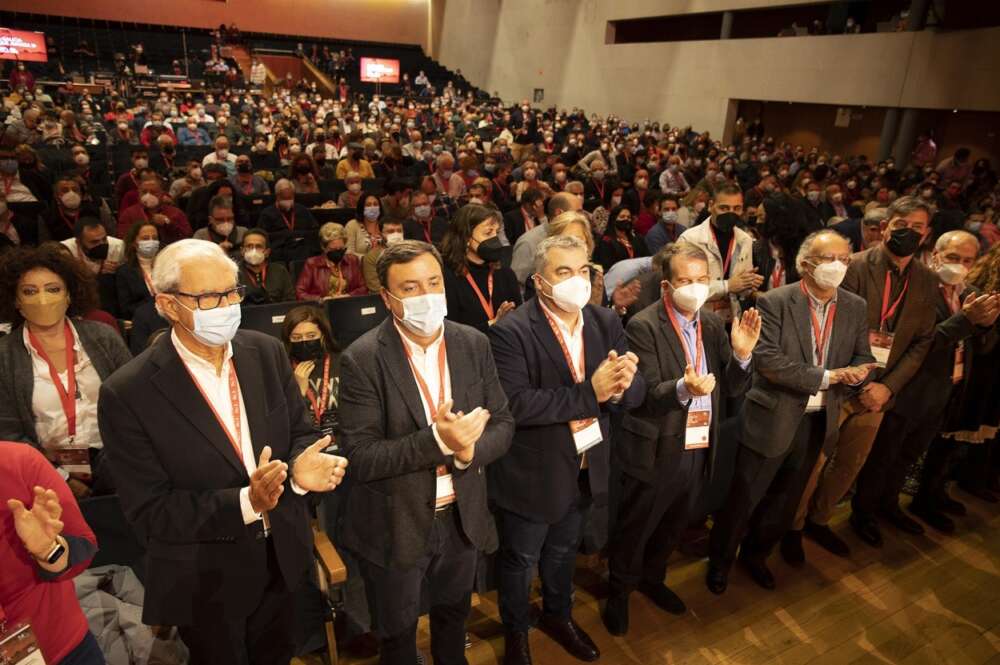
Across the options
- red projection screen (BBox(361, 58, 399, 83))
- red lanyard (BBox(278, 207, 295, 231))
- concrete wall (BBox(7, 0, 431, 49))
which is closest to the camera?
red lanyard (BBox(278, 207, 295, 231))

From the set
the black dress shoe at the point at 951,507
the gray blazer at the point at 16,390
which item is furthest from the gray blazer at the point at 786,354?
the gray blazer at the point at 16,390

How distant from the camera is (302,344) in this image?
9.80 feet

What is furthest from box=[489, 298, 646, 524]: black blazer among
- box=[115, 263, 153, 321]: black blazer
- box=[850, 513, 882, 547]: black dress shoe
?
box=[115, 263, 153, 321]: black blazer

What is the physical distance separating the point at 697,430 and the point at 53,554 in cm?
206

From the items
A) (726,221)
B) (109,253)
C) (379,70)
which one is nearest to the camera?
(726,221)

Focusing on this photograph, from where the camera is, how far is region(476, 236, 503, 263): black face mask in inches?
118

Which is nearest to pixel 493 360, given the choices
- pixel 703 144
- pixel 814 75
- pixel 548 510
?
pixel 548 510

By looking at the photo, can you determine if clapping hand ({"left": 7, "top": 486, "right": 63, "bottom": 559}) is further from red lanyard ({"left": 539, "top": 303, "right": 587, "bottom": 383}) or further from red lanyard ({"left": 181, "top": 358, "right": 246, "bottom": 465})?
red lanyard ({"left": 539, "top": 303, "right": 587, "bottom": 383})

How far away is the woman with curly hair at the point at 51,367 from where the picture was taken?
2291 millimetres

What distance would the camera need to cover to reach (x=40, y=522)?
140 cm

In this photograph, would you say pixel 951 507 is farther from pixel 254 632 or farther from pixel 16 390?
pixel 16 390

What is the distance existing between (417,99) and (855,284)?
2155cm

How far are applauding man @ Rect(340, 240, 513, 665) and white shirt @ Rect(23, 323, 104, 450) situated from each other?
1277 millimetres

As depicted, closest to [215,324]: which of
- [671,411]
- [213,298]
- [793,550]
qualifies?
[213,298]
